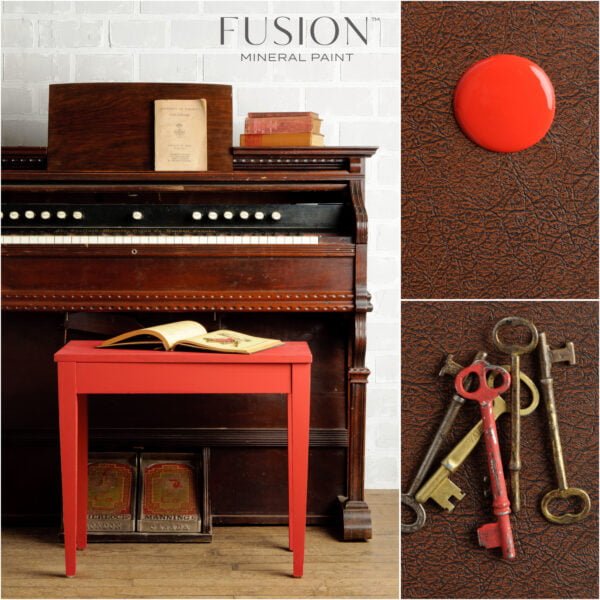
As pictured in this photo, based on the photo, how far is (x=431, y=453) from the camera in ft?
2.99

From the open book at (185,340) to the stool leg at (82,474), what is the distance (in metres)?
0.22

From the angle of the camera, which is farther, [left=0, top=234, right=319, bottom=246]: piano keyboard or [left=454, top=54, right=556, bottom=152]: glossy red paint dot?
[left=0, top=234, right=319, bottom=246]: piano keyboard

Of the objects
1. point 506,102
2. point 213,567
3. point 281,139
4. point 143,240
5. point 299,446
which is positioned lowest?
point 213,567

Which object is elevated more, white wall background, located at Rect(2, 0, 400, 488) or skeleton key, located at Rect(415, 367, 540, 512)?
white wall background, located at Rect(2, 0, 400, 488)

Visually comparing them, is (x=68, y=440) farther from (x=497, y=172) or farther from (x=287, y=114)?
(x=497, y=172)

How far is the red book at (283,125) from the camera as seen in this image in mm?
2053

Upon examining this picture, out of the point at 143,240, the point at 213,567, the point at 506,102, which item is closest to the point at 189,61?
the point at 143,240

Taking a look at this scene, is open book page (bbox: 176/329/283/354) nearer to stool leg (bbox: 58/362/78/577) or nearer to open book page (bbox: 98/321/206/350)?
open book page (bbox: 98/321/206/350)

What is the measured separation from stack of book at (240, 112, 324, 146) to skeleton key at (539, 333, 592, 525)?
1.28 meters

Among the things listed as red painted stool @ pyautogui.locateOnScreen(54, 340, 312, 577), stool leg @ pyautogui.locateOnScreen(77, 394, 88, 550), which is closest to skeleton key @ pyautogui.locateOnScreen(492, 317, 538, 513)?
red painted stool @ pyautogui.locateOnScreen(54, 340, 312, 577)

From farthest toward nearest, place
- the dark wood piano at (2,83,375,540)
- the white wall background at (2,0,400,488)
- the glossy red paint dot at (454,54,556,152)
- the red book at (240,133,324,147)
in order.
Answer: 1. the white wall background at (2,0,400,488)
2. the red book at (240,133,324,147)
3. the dark wood piano at (2,83,375,540)
4. the glossy red paint dot at (454,54,556,152)

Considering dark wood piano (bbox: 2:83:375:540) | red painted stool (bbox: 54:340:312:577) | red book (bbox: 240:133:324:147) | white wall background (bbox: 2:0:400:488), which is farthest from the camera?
white wall background (bbox: 2:0:400:488)

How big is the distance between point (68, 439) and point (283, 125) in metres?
0.97

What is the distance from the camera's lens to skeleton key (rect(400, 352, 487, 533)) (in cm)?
90
